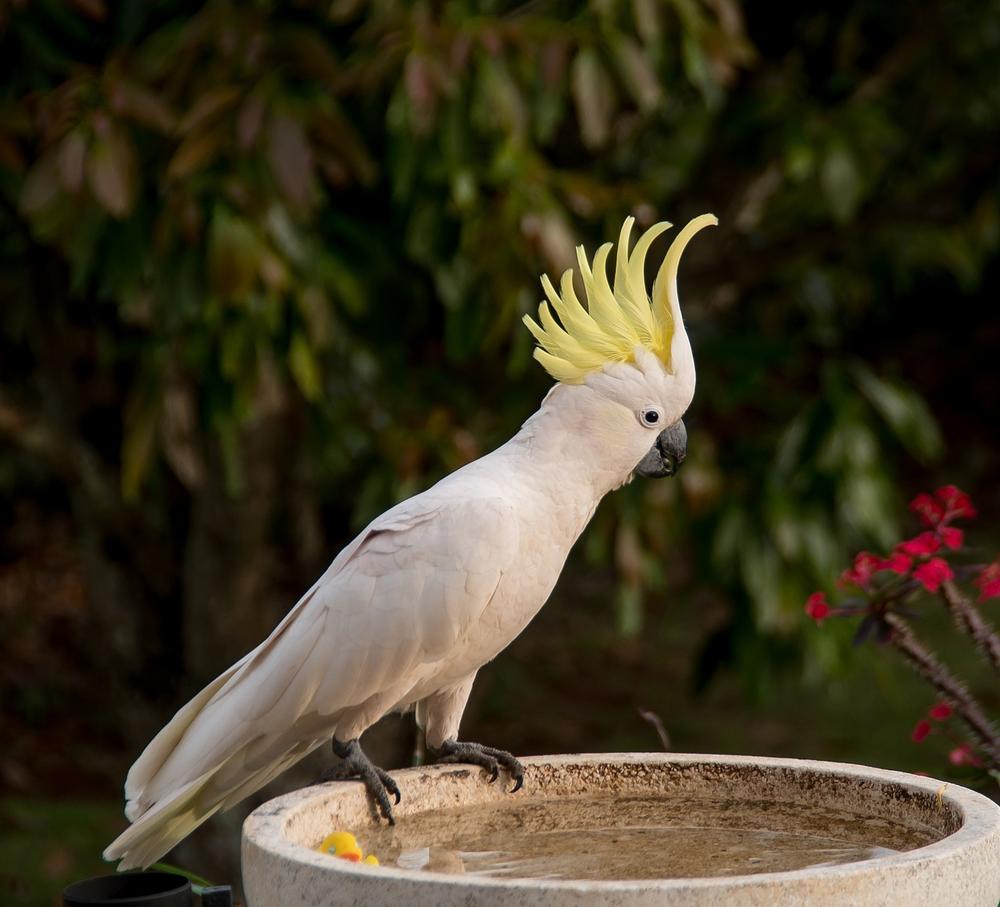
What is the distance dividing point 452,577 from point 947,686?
76 centimetres

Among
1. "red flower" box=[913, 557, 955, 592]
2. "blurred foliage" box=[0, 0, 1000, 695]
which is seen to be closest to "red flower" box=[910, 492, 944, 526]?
"red flower" box=[913, 557, 955, 592]

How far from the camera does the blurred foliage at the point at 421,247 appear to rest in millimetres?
2553

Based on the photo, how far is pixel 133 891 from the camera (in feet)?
5.68

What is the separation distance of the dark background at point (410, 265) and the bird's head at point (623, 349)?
478 mm

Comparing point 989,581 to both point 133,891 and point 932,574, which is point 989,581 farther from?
point 133,891

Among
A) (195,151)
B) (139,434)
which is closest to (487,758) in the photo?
(195,151)

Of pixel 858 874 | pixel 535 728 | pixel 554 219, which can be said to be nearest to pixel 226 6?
pixel 554 219

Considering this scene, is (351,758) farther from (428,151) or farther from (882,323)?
(882,323)

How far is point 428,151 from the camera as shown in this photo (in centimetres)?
271

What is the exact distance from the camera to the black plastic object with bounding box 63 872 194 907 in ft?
5.39

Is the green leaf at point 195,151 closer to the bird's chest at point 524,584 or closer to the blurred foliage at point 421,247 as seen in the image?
the blurred foliage at point 421,247

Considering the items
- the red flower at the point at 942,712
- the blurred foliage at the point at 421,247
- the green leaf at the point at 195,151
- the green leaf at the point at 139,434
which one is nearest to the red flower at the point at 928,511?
the red flower at the point at 942,712

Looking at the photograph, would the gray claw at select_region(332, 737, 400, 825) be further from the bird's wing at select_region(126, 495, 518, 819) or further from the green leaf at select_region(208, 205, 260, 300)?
the green leaf at select_region(208, 205, 260, 300)

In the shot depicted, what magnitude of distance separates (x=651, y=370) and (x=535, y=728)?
465cm
